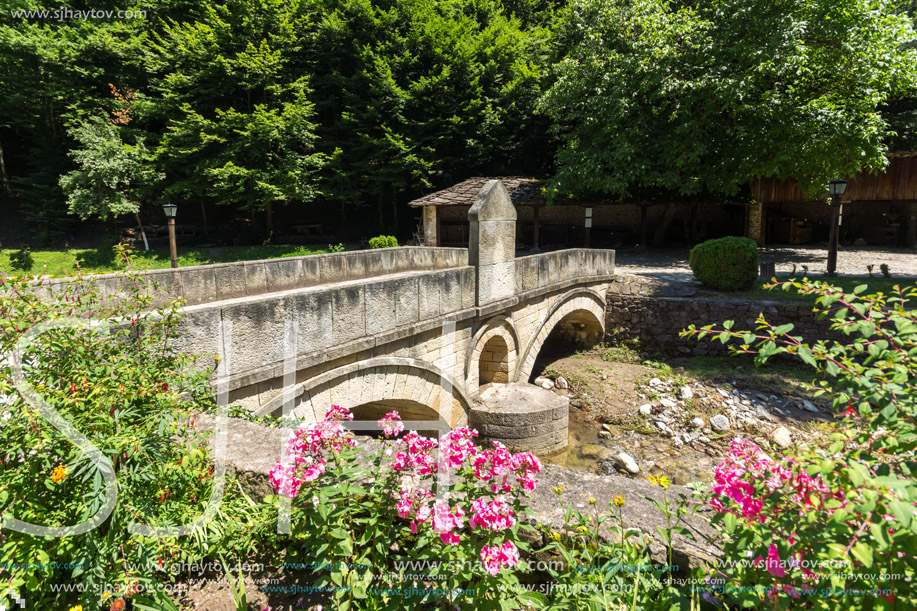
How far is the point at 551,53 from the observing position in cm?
2234

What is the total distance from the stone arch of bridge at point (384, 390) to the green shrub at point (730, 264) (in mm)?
8396

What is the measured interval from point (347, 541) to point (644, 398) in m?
9.58

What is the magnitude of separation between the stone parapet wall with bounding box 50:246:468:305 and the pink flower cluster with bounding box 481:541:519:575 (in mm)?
4161

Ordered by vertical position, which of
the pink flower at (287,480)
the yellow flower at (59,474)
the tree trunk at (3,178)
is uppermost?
the tree trunk at (3,178)

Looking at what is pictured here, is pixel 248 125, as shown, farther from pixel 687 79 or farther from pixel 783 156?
pixel 783 156

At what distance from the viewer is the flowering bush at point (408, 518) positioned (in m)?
1.95

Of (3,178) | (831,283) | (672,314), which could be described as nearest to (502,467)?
(672,314)

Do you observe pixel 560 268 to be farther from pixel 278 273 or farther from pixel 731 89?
pixel 731 89

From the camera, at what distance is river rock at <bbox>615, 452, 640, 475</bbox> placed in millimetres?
8250

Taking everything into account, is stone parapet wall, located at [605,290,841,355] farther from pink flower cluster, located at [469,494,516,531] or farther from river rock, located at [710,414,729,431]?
pink flower cluster, located at [469,494,516,531]

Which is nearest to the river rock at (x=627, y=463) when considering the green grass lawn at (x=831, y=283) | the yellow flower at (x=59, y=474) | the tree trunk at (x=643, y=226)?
the green grass lawn at (x=831, y=283)

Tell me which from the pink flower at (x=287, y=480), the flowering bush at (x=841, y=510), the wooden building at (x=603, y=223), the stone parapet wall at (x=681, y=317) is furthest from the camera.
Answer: the wooden building at (x=603, y=223)

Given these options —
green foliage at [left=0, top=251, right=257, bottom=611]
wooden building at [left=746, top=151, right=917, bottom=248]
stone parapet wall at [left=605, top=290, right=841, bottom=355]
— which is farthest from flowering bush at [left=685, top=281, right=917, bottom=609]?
wooden building at [left=746, top=151, right=917, bottom=248]

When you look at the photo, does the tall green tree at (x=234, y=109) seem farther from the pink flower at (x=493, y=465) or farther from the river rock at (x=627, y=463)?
the pink flower at (x=493, y=465)
